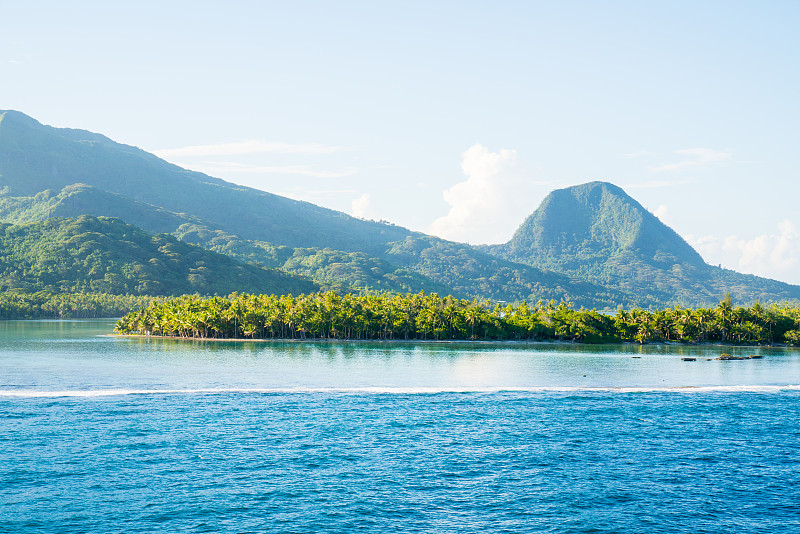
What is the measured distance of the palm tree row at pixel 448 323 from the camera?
411 ft

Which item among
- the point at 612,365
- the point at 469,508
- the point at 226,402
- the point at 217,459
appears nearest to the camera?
the point at 469,508

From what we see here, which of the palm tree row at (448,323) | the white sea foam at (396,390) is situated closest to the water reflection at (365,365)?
the white sea foam at (396,390)

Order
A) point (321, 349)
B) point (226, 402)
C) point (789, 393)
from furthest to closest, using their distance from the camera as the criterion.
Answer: point (321, 349), point (789, 393), point (226, 402)

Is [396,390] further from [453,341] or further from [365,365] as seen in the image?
[453,341]

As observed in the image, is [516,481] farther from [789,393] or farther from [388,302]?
[388,302]

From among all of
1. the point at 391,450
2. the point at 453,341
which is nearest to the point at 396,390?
the point at 391,450

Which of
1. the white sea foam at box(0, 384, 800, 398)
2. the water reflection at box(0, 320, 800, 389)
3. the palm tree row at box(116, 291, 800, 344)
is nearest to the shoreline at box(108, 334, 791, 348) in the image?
the palm tree row at box(116, 291, 800, 344)

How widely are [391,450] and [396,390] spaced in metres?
20.6

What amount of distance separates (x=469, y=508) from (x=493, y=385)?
116ft

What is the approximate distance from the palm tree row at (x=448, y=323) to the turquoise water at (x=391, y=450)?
160ft

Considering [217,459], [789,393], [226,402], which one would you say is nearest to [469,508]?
[217,459]

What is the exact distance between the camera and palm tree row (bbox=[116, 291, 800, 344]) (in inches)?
4926

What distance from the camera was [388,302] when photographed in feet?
450

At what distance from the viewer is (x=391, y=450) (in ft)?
134
